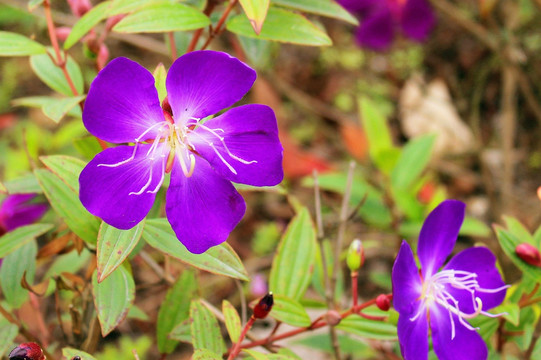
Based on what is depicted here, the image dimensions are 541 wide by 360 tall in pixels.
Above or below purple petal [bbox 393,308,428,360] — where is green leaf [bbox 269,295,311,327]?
below

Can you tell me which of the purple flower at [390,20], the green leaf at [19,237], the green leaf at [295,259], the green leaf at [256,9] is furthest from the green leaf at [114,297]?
the purple flower at [390,20]

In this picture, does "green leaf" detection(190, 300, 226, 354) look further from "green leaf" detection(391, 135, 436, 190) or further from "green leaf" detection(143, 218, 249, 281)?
"green leaf" detection(391, 135, 436, 190)

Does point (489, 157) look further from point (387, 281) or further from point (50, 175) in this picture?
point (50, 175)

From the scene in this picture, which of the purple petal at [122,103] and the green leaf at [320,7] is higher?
the green leaf at [320,7]

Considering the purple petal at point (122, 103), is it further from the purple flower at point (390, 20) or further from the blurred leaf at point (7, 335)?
the purple flower at point (390, 20)

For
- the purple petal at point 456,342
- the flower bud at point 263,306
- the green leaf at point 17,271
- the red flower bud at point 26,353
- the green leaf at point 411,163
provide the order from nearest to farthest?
the red flower bud at point 26,353 → the flower bud at point 263,306 → the purple petal at point 456,342 → the green leaf at point 17,271 → the green leaf at point 411,163

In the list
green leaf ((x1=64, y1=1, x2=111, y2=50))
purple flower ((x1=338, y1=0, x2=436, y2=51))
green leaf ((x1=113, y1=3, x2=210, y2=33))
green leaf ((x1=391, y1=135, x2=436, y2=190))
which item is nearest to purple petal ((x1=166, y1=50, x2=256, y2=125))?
green leaf ((x1=113, y1=3, x2=210, y2=33))

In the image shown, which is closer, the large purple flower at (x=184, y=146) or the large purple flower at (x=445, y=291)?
the large purple flower at (x=184, y=146)
